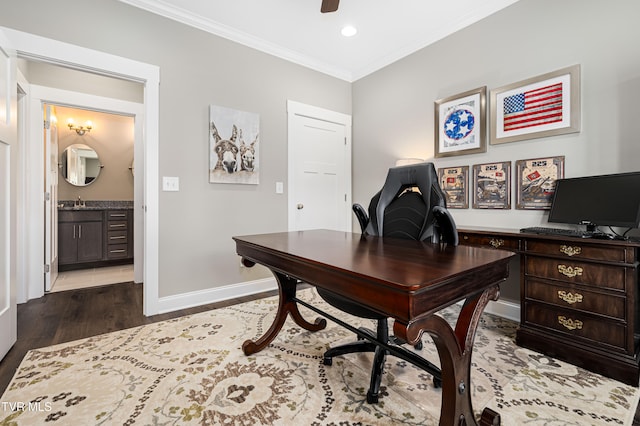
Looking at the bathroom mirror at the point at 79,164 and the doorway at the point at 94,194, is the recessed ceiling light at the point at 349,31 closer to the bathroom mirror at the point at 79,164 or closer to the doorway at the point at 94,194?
the doorway at the point at 94,194

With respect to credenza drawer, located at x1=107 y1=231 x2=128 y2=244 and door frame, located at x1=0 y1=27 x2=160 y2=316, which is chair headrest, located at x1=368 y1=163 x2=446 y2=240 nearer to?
door frame, located at x1=0 y1=27 x2=160 y2=316

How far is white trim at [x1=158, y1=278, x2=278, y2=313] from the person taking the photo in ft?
8.80

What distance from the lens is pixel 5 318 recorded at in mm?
1881

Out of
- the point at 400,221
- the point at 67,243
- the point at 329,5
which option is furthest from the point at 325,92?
the point at 67,243

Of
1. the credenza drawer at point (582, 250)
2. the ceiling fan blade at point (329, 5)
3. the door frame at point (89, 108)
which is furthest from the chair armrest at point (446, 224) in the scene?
the door frame at point (89, 108)

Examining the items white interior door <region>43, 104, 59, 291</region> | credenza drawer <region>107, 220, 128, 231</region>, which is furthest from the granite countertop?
white interior door <region>43, 104, 59, 291</region>

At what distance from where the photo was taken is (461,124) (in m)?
2.83

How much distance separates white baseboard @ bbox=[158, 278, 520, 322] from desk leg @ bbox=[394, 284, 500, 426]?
5.57 ft

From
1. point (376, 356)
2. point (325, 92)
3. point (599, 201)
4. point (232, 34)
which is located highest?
point (232, 34)

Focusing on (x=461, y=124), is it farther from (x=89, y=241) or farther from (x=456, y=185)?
(x=89, y=241)

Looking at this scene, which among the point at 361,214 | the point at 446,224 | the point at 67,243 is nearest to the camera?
the point at 446,224

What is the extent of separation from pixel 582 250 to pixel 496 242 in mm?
501

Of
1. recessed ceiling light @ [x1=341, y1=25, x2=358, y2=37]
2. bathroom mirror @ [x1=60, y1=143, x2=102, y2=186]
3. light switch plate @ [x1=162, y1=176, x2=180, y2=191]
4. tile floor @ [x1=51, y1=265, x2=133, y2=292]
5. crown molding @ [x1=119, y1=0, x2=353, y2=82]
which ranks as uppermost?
recessed ceiling light @ [x1=341, y1=25, x2=358, y2=37]

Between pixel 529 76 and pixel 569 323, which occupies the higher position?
pixel 529 76
